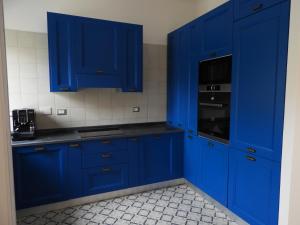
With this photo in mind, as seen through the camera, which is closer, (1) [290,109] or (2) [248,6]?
(1) [290,109]

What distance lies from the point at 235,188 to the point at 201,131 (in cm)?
72

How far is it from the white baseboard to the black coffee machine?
30.3 inches

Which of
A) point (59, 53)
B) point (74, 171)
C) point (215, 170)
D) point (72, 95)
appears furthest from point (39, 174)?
point (215, 170)

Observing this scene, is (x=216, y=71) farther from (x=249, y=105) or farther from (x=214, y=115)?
(x=249, y=105)

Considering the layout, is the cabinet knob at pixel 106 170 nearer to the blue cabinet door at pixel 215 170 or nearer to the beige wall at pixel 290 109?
the blue cabinet door at pixel 215 170

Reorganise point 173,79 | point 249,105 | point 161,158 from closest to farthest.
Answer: point 249,105 → point 161,158 → point 173,79

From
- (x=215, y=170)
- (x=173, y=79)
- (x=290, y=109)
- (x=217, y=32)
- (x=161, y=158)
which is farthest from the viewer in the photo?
(x=173, y=79)

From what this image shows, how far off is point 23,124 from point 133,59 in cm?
147

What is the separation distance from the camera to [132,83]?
108 inches

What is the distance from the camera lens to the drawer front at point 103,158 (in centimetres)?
243

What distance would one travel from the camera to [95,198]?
255 cm

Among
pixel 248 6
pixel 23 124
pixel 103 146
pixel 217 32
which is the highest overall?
pixel 248 6

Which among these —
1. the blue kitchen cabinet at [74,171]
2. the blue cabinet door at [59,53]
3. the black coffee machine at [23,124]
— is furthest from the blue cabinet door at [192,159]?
the black coffee machine at [23,124]

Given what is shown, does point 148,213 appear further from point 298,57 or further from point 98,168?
point 298,57
